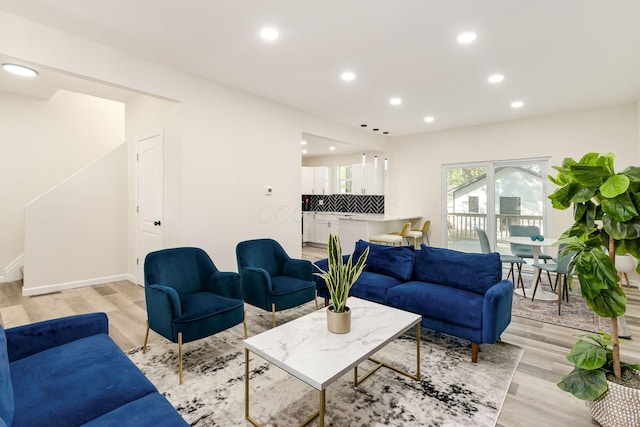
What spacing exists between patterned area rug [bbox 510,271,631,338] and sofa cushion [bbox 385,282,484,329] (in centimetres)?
135

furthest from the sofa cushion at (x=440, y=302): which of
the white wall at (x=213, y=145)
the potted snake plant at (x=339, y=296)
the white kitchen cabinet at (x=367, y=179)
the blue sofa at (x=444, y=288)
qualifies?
the white kitchen cabinet at (x=367, y=179)

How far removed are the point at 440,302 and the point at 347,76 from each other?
110 inches

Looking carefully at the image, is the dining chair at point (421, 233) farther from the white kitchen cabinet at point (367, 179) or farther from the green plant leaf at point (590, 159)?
the green plant leaf at point (590, 159)

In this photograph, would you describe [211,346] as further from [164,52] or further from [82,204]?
[82,204]

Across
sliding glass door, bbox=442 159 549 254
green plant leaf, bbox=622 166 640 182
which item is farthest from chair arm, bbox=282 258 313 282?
sliding glass door, bbox=442 159 549 254

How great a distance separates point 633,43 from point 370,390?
403 cm

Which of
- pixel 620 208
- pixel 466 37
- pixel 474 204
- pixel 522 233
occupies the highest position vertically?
pixel 466 37

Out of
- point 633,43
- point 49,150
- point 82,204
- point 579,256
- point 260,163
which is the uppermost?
point 633,43

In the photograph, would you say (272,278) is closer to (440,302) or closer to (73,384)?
(440,302)

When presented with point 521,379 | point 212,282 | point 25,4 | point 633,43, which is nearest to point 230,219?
point 212,282

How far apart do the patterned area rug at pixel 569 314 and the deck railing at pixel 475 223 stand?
5.84 feet

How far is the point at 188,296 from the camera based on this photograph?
2.88 m

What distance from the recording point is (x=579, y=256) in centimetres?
184

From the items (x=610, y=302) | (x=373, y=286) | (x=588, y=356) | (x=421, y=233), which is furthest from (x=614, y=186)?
(x=421, y=233)
